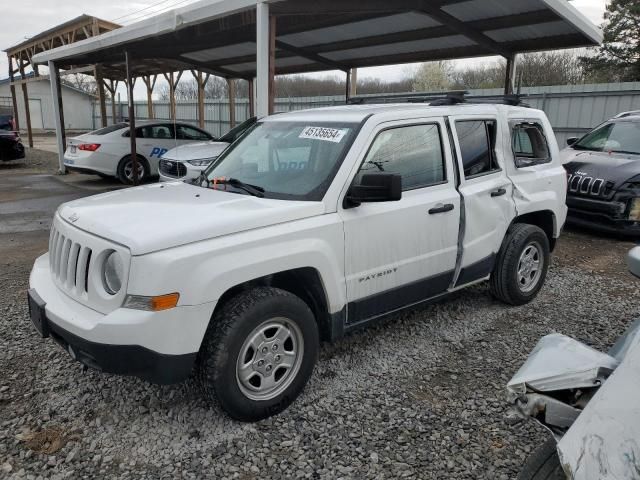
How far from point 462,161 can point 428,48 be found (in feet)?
26.6

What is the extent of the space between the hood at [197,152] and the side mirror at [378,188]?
6334mm

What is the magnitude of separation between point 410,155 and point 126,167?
1046 centimetres

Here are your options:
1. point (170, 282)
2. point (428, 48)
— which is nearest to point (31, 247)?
point (170, 282)

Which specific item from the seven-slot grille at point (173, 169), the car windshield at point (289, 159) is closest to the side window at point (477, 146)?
the car windshield at point (289, 159)

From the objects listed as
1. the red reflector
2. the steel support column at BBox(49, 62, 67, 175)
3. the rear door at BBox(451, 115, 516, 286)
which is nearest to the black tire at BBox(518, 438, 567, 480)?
the rear door at BBox(451, 115, 516, 286)

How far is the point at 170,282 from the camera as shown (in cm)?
263

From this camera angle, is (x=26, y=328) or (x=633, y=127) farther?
(x=633, y=127)

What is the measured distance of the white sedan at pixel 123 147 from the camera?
12.4 metres

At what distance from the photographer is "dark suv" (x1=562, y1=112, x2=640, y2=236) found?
7.16 m

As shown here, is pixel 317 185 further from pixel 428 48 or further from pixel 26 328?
pixel 428 48

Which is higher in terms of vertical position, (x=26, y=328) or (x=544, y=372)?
(x=544, y=372)

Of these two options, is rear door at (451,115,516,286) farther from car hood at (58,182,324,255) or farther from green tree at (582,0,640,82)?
green tree at (582,0,640,82)

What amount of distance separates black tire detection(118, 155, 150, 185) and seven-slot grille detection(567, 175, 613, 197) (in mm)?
9567

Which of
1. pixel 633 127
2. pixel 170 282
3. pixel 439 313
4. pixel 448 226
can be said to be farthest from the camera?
pixel 633 127
